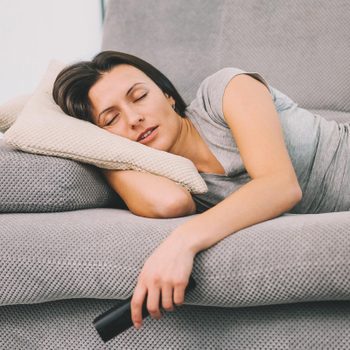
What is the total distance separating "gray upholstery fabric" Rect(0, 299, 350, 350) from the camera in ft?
2.94

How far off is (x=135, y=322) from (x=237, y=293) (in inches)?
6.6

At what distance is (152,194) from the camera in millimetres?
1094

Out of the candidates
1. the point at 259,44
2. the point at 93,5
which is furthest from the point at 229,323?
the point at 93,5

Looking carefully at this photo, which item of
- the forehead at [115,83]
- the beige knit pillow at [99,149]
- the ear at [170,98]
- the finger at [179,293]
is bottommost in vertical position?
the finger at [179,293]

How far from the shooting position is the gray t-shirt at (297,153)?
1.25 meters

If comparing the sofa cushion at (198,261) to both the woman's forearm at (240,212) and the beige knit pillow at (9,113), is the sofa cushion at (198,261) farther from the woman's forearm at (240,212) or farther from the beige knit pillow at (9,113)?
the beige knit pillow at (9,113)

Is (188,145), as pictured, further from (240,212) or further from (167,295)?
(167,295)

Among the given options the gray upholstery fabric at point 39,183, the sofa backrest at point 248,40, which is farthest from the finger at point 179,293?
the sofa backrest at point 248,40

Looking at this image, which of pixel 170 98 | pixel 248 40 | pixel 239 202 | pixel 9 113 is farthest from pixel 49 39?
pixel 239 202

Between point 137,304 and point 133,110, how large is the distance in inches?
21.3

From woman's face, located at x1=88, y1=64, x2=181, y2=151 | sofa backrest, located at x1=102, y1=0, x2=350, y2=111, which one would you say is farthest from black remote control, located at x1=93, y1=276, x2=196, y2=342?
sofa backrest, located at x1=102, y1=0, x2=350, y2=111

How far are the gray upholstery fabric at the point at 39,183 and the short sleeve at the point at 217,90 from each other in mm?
332

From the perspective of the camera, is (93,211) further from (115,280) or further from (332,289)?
(332,289)

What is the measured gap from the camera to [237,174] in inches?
49.2
